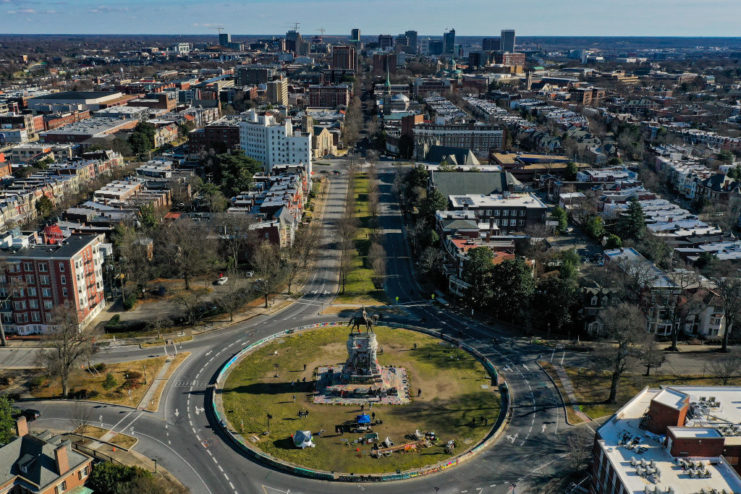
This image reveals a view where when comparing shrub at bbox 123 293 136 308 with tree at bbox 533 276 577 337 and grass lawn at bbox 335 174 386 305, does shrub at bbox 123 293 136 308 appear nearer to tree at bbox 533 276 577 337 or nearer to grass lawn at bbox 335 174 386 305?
grass lawn at bbox 335 174 386 305

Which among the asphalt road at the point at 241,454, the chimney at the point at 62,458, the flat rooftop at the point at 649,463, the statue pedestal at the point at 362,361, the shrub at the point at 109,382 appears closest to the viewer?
the flat rooftop at the point at 649,463

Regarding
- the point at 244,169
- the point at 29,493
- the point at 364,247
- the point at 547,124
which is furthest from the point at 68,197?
the point at 547,124

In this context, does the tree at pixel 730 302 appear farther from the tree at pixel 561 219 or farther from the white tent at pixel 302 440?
the white tent at pixel 302 440

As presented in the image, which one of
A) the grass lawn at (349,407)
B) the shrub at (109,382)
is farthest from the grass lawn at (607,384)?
the shrub at (109,382)

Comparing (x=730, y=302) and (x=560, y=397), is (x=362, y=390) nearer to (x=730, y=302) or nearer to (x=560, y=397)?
(x=560, y=397)

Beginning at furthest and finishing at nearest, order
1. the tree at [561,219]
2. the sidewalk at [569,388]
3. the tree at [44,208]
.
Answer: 1. the tree at [44,208]
2. the tree at [561,219]
3. the sidewalk at [569,388]

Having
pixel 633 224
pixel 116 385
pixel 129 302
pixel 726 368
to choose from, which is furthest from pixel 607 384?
pixel 129 302

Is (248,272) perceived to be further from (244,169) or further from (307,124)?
(307,124)

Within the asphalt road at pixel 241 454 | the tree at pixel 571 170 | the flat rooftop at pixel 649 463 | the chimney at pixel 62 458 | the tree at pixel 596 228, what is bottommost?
the asphalt road at pixel 241 454
